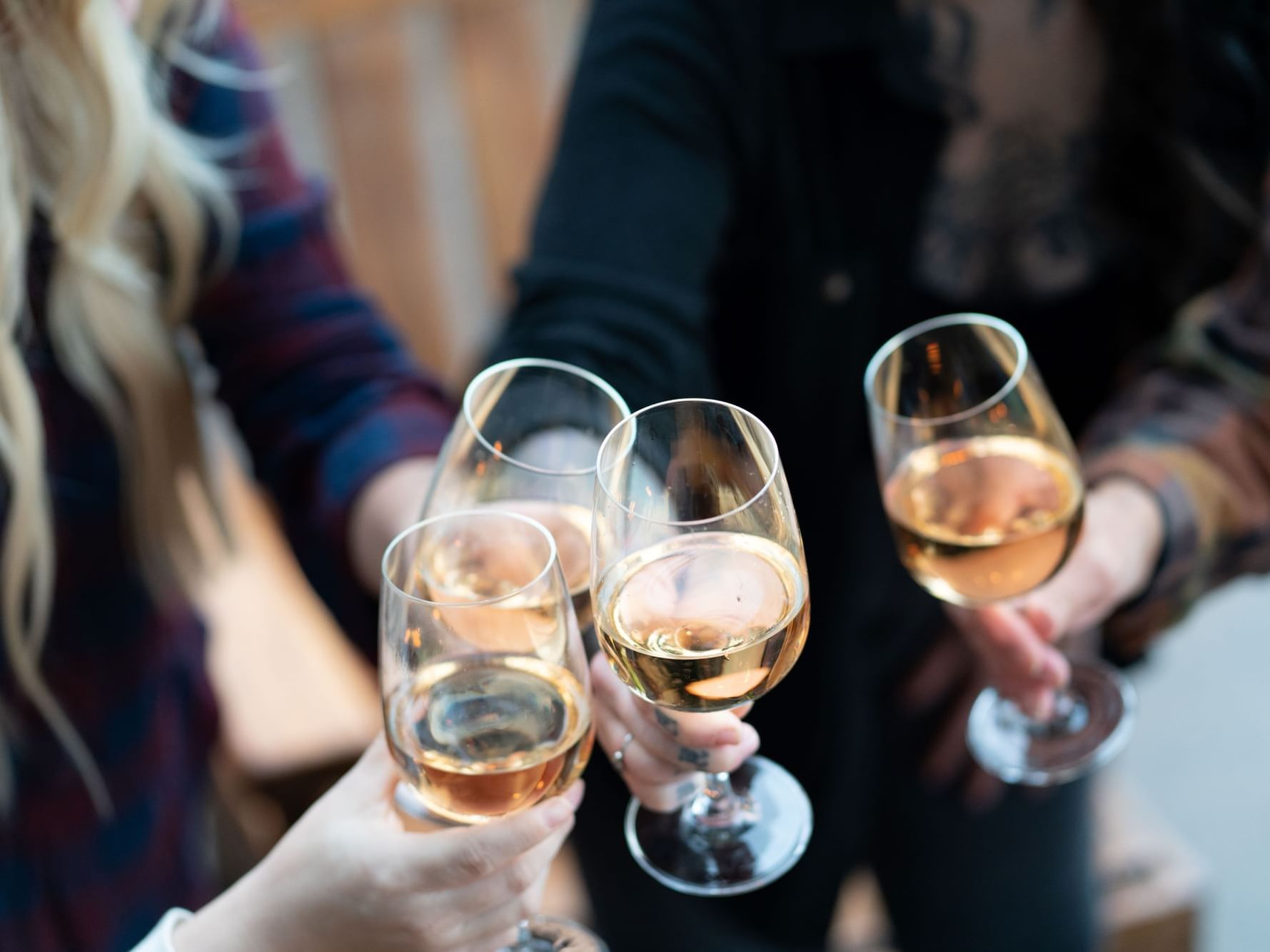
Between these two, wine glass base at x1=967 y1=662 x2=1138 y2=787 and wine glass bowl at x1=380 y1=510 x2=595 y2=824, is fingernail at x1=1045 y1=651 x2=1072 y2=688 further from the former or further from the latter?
wine glass bowl at x1=380 y1=510 x2=595 y2=824

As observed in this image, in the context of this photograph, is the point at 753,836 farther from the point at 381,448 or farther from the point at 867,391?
the point at 381,448

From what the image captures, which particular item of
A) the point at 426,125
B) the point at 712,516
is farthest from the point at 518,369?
the point at 426,125

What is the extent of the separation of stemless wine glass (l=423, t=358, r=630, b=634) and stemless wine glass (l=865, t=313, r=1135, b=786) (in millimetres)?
175

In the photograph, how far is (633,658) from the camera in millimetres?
568

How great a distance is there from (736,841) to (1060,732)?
0.29 meters

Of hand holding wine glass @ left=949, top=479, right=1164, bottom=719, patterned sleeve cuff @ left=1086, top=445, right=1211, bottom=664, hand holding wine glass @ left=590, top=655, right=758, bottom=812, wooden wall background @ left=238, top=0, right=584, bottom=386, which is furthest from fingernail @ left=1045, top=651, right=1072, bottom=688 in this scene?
wooden wall background @ left=238, top=0, right=584, bottom=386

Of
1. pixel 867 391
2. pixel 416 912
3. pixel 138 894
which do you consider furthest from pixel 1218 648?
pixel 416 912

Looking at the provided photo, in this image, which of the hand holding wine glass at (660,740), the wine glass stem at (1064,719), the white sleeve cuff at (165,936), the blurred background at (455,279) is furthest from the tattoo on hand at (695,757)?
the blurred background at (455,279)

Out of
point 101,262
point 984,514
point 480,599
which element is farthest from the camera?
point 101,262

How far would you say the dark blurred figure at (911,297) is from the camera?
0.95 meters

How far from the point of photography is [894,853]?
1.17m

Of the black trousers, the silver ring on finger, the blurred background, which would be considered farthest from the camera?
the blurred background

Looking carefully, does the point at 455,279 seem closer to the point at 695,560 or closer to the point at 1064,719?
the point at 1064,719

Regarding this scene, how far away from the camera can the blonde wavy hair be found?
Result: 785 millimetres
